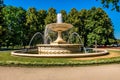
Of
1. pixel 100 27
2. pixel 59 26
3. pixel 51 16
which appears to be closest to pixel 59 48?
pixel 59 26

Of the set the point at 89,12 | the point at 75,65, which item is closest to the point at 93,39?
the point at 89,12

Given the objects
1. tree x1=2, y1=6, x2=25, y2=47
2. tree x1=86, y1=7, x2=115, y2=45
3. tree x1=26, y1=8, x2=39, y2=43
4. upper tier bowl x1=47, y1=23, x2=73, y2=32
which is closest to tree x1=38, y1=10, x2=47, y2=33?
tree x1=26, y1=8, x2=39, y2=43

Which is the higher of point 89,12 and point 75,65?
point 89,12

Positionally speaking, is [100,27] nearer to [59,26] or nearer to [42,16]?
[42,16]

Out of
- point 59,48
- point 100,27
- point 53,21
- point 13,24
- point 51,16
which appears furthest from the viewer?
point 51,16

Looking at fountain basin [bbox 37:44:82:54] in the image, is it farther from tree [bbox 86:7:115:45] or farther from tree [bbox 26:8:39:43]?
→ tree [bbox 26:8:39:43]

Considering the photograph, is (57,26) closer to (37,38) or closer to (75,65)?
(75,65)

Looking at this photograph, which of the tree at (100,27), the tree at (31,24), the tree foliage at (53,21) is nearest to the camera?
the tree foliage at (53,21)

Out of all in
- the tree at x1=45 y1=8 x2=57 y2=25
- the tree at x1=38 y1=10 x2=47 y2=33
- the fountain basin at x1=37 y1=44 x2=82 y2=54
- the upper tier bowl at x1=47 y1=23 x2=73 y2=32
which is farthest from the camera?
the tree at x1=38 y1=10 x2=47 y2=33

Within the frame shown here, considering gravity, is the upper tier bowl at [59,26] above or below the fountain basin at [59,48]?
above

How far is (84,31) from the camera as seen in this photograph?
5600cm

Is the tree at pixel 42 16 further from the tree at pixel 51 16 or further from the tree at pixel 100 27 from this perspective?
the tree at pixel 100 27

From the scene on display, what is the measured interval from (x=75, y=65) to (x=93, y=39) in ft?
130

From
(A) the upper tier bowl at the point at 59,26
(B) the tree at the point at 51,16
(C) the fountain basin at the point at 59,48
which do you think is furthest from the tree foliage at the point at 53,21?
(C) the fountain basin at the point at 59,48
